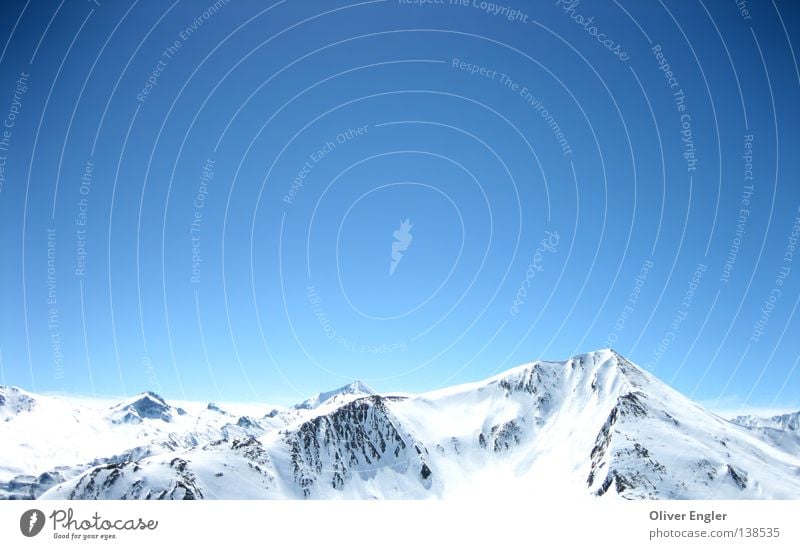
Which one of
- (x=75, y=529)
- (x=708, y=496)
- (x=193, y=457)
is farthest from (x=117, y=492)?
(x=708, y=496)

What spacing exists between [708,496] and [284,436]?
137m

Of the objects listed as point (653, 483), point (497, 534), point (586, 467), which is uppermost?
point (497, 534)

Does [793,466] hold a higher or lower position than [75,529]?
lower

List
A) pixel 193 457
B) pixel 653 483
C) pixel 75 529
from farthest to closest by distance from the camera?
pixel 653 483, pixel 193 457, pixel 75 529

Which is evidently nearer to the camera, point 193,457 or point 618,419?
point 193,457

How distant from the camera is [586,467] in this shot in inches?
7692

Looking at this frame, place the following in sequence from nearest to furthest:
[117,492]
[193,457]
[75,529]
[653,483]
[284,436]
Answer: [75,529] → [117,492] → [193,457] → [653,483] → [284,436]

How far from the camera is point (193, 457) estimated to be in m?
142

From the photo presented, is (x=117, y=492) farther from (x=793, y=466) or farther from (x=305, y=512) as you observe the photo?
(x=793, y=466)

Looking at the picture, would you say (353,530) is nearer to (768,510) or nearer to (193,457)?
(768,510)

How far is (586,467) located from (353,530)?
206m

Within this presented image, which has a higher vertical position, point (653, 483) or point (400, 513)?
point (400, 513)

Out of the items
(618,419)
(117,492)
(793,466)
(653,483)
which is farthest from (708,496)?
(117,492)

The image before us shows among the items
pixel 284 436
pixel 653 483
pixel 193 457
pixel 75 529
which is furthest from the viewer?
pixel 284 436
